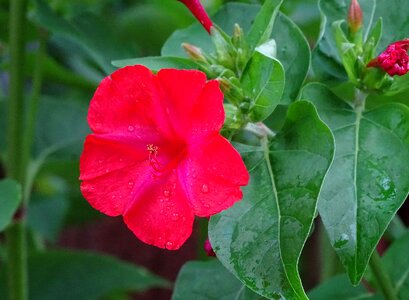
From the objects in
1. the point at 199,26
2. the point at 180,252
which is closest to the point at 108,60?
the point at 199,26

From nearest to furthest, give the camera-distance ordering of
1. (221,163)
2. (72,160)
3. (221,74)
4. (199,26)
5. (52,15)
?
(221,163) → (221,74) → (199,26) → (52,15) → (72,160)

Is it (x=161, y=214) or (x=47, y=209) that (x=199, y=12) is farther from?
(x=47, y=209)

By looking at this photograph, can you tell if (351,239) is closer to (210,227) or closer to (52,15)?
(210,227)

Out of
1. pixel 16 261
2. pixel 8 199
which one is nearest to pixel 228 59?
pixel 8 199

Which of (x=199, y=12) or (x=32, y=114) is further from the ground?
(x=199, y=12)

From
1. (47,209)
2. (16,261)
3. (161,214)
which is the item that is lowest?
(47,209)
